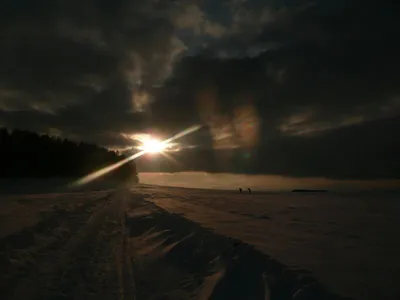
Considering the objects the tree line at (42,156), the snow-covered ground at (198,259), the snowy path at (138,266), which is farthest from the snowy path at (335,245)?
the tree line at (42,156)

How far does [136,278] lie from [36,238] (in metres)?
5.69

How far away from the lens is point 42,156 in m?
67.2

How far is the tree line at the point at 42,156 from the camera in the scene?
2368 inches

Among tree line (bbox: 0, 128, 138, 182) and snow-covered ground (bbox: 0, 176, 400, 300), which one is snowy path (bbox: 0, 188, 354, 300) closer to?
snow-covered ground (bbox: 0, 176, 400, 300)

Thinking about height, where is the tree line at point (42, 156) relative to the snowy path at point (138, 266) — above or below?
above

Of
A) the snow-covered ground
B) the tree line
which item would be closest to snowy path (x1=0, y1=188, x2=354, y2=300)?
the snow-covered ground

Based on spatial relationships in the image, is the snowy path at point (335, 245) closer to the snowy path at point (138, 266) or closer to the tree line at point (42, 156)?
the snowy path at point (138, 266)

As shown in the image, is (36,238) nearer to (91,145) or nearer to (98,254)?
(98,254)

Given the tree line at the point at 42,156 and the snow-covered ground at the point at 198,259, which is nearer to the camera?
the snow-covered ground at the point at 198,259

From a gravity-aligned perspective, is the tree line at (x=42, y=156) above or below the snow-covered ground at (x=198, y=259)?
above

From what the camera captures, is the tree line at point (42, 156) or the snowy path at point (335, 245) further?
the tree line at point (42, 156)

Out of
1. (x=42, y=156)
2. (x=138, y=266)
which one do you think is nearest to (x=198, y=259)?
(x=138, y=266)

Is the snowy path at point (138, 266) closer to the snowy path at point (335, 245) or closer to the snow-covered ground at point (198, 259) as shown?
the snow-covered ground at point (198, 259)

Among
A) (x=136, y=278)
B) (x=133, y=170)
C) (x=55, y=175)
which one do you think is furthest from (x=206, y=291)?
(x=133, y=170)
